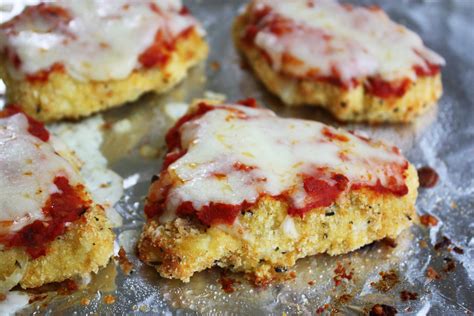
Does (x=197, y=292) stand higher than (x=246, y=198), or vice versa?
(x=246, y=198)

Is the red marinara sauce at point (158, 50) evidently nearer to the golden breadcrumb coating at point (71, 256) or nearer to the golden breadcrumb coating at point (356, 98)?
the golden breadcrumb coating at point (356, 98)

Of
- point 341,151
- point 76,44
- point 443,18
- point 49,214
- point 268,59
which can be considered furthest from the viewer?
point 443,18

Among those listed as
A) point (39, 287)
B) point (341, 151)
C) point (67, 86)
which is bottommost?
point (39, 287)

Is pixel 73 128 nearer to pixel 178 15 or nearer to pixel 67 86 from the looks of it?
pixel 67 86

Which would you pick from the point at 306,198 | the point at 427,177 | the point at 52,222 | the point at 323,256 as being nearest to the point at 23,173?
the point at 52,222

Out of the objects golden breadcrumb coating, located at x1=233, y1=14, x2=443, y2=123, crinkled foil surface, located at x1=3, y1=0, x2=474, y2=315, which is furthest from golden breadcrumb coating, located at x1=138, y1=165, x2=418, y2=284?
golden breadcrumb coating, located at x1=233, y1=14, x2=443, y2=123

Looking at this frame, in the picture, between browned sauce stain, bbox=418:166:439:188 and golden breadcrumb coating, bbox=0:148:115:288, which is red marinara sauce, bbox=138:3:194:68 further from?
browned sauce stain, bbox=418:166:439:188

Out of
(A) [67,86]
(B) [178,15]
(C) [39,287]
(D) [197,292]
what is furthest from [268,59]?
(C) [39,287]
